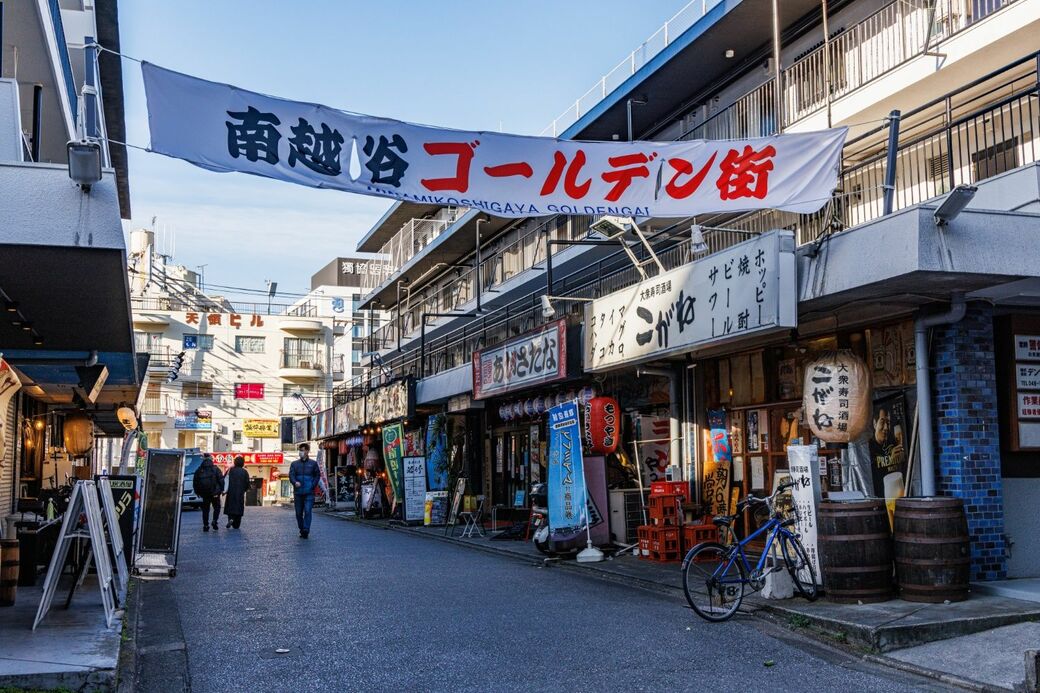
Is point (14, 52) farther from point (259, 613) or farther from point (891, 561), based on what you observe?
point (891, 561)

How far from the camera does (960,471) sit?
10531 mm

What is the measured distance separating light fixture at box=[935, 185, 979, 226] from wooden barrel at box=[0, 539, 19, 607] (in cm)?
1009

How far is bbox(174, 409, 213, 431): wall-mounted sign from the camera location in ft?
207

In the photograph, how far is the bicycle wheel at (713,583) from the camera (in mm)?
9773

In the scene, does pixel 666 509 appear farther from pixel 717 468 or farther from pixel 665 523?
pixel 717 468

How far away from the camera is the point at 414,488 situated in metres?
26.3

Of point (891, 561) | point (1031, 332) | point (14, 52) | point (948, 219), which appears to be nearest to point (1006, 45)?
point (1031, 332)

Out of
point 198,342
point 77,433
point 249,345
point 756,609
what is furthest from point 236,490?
point 249,345

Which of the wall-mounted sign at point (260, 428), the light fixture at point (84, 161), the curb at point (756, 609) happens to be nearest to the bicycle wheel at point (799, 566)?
the curb at point (756, 609)

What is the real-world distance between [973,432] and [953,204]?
2904 millimetres

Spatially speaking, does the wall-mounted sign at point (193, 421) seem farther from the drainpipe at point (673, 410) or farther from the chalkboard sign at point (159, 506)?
the drainpipe at point (673, 410)

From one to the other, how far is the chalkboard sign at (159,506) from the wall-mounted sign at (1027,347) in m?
11.4

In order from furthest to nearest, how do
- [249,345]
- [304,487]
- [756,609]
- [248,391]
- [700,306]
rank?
[249,345] < [248,391] < [304,487] < [700,306] < [756,609]

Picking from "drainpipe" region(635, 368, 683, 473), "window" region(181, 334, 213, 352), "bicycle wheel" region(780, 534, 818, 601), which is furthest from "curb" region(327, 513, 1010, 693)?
"window" region(181, 334, 213, 352)
